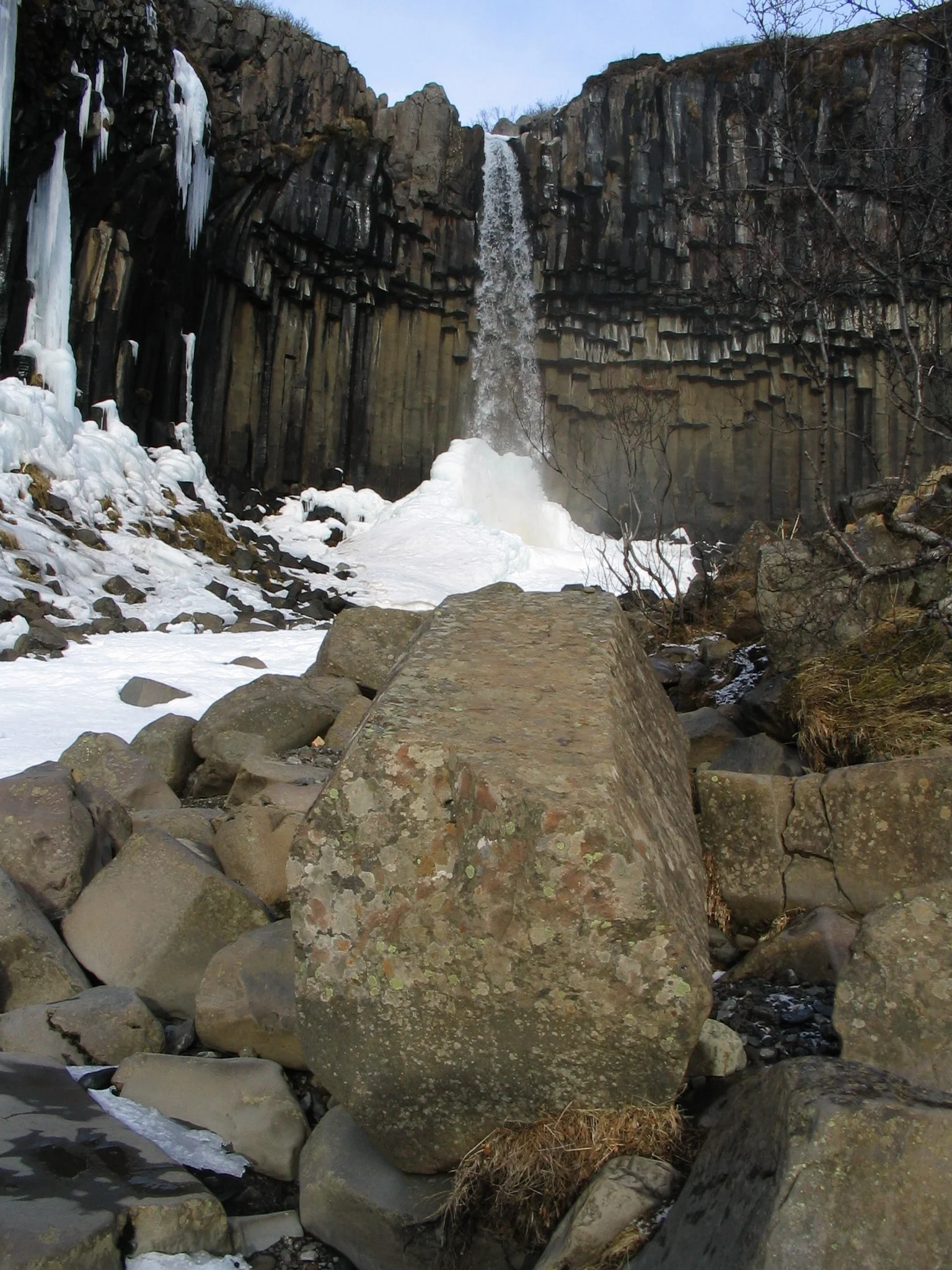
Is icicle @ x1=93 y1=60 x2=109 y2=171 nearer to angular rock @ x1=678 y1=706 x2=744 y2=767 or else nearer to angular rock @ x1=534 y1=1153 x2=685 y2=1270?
angular rock @ x1=678 y1=706 x2=744 y2=767

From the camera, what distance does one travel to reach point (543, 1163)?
238cm

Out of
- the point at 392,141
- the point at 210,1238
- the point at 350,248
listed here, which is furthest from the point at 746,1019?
the point at 392,141

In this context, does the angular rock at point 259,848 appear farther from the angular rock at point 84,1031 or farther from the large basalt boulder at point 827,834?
the large basalt boulder at point 827,834

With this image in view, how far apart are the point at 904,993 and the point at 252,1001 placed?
6.76 ft

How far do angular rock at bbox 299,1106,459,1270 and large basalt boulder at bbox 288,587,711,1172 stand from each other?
0.23 feet

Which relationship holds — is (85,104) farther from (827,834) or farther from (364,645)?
(827,834)

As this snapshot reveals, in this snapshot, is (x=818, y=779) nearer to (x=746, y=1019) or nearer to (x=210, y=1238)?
(x=746, y=1019)

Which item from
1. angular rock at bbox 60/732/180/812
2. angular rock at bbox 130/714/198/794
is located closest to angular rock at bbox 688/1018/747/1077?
angular rock at bbox 60/732/180/812

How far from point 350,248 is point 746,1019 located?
974 inches

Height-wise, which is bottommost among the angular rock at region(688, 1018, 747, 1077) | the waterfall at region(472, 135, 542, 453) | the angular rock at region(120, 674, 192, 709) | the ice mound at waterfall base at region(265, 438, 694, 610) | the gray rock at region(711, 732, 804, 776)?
the angular rock at region(688, 1018, 747, 1077)

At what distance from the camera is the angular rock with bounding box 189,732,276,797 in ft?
21.4

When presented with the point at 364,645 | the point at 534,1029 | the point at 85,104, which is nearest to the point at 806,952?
the point at 534,1029

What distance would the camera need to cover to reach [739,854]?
369cm

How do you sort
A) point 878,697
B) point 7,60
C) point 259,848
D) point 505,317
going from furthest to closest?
1. point 505,317
2. point 7,60
3. point 259,848
4. point 878,697
